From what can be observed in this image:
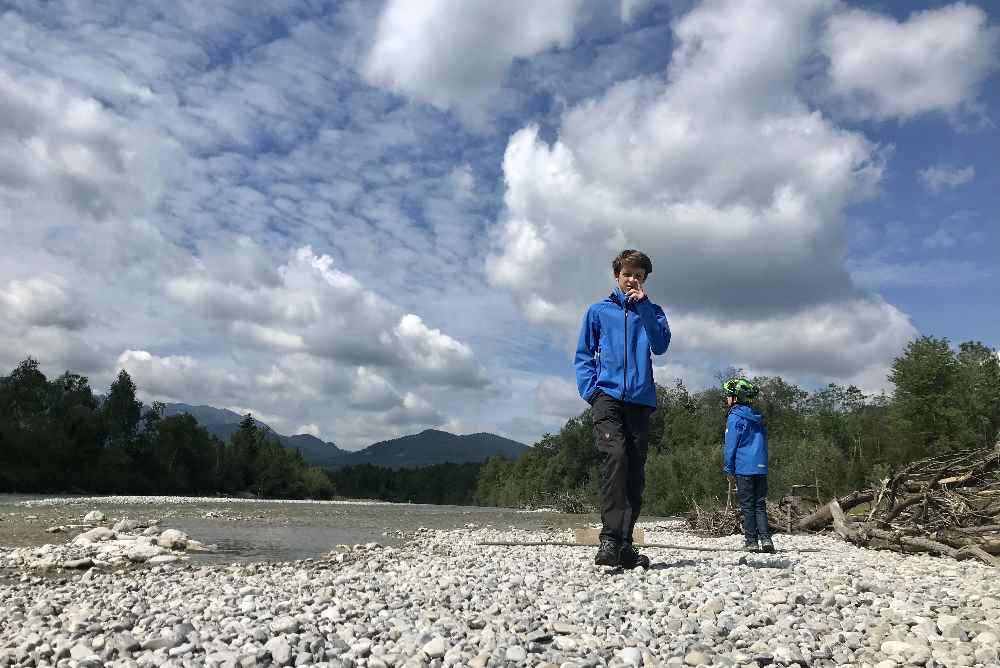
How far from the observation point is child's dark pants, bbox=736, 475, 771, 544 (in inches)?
341

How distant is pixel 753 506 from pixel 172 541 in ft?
25.0

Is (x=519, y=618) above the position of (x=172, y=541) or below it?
above

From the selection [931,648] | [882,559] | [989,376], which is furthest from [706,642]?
[989,376]

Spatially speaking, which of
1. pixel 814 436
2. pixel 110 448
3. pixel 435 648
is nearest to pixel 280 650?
pixel 435 648

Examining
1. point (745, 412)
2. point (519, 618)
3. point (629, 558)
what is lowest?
point (519, 618)

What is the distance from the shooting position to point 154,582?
21.0 ft

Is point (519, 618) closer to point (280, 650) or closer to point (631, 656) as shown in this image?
point (631, 656)

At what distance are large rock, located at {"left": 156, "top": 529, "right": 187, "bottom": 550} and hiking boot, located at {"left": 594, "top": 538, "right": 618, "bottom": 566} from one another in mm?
6348

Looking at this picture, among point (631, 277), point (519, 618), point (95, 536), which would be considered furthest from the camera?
point (95, 536)

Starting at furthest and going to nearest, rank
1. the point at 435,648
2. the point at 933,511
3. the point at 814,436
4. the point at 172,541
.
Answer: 1. the point at 814,436
2. the point at 933,511
3. the point at 172,541
4. the point at 435,648

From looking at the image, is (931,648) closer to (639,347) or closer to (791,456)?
(639,347)

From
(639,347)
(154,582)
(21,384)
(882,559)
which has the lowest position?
(154,582)

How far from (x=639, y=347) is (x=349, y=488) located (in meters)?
Answer: 117

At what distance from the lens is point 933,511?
10.5m
